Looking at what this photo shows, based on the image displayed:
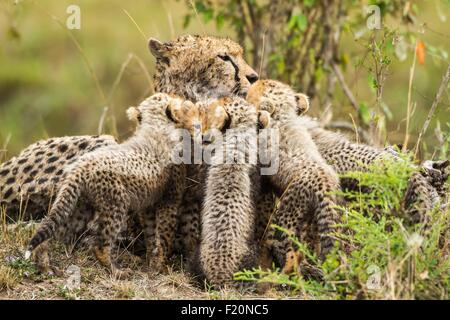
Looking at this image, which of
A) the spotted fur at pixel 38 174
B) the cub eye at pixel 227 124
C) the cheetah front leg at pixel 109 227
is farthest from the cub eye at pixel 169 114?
the cheetah front leg at pixel 109 227

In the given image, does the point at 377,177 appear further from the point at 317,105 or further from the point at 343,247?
the point at 317,105

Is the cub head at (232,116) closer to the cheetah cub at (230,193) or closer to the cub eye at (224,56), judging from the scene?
the cheetah cub at (230,193)

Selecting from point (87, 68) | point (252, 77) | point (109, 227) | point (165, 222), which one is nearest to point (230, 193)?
point (165, 222)

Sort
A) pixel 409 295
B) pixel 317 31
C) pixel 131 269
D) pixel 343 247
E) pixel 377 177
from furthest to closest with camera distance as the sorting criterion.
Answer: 1. pixel 317 31
2. pixel 131 269
3. pixel 343 247
4. pixel 377 177
5. pixel 409 295

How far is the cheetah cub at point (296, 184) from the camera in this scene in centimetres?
468

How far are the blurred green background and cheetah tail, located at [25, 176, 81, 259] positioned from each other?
499cm

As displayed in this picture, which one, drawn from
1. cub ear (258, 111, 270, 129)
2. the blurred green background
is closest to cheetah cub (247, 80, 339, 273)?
cub ear (258, 111, 270, 129)

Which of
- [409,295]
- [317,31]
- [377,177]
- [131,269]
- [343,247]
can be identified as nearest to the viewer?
[409,295]

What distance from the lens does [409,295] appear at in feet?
13.3

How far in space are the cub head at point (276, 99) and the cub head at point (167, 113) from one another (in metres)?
0.35

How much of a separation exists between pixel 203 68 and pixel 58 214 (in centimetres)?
149

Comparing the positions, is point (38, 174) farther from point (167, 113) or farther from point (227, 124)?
point (227, 124)
